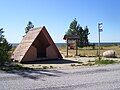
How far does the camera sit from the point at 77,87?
1094 centimetres

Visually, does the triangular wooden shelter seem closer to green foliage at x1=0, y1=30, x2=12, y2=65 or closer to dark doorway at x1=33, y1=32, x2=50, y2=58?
dark doorway at x1=33, y1=32, x2=50, y2=58

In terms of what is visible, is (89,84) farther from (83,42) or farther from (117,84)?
(83,42)

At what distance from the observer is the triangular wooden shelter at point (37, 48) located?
25116 millimetres

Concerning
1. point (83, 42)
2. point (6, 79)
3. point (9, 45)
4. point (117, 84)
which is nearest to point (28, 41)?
point (9, 45)

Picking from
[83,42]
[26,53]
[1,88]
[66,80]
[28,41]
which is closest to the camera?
[1,88]

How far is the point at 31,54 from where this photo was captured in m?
25.5

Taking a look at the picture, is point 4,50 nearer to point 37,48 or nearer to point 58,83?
point 37,48

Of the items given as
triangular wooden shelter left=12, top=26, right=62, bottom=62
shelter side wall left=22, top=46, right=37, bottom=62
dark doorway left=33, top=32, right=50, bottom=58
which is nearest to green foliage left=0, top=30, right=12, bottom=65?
triangular wooden shelter left=12, top=26, right=62, bottom=62

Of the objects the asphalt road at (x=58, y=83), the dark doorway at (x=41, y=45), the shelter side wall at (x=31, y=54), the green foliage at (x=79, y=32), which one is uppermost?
the green foliage at (x=79, y=32)

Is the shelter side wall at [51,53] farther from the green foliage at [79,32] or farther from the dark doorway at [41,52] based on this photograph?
the green foliage at [79,32]

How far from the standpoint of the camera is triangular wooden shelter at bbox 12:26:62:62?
2512 cm

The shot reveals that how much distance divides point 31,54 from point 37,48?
2.09 meters

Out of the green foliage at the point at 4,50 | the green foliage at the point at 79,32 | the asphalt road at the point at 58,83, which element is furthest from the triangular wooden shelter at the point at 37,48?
the green foliage at the point at 79,32

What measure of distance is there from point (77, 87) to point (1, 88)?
10.1 feet
